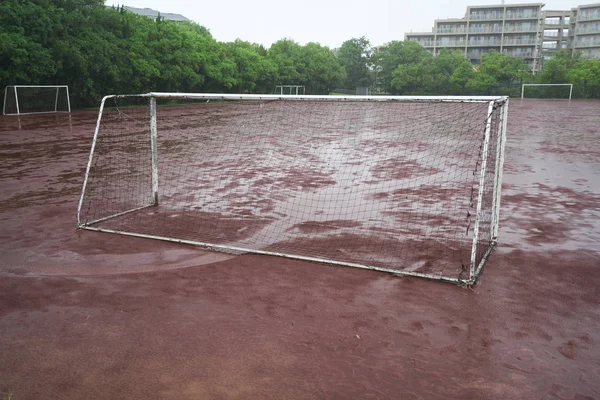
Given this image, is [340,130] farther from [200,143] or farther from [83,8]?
[83,8]

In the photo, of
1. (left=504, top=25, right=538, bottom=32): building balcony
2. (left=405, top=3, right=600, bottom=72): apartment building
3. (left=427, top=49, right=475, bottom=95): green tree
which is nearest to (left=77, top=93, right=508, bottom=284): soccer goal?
(left=427, top=49, right=475, bottom=95): green tree

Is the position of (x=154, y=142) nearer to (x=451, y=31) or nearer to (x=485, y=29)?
(x=485, y=29)

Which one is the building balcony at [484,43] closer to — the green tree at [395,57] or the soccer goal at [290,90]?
the green tree at [395,57]

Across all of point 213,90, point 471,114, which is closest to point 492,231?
point 471,114

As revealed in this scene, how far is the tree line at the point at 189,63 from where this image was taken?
26.6m

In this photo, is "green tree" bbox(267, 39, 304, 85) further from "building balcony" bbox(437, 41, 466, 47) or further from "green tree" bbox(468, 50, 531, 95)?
"building balcony" bbox(437, 41, 466, 47)

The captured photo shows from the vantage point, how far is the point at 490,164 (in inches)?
470

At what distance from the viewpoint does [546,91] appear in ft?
184

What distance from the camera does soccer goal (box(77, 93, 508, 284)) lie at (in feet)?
19.0

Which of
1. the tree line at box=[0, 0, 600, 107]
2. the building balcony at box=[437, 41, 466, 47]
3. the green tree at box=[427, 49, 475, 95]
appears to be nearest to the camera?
the tree line at box=[0, 0, 600, 107]

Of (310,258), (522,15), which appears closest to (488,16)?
(522,15)

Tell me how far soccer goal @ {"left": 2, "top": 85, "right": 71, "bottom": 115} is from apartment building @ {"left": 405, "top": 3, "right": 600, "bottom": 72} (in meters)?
68.3

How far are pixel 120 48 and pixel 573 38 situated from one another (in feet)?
236

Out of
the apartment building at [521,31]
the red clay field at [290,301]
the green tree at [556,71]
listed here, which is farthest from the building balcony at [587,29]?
the red clay field at [290,301]
